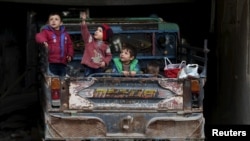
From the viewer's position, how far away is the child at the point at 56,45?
31.1ft

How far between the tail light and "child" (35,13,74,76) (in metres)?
0.84

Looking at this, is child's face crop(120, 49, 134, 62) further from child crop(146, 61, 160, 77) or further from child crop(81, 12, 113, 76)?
child crop(146, 61, 160, 77)

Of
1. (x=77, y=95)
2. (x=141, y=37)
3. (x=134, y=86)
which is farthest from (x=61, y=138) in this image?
(x=141, y=37)

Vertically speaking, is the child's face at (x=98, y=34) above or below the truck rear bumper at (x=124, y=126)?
above

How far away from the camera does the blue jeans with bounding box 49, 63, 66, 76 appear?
9.42 metres

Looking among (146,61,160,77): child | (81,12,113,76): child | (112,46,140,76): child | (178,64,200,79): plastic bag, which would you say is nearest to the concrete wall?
(146,61,160,77): child

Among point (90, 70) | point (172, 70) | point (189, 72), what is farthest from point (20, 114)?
point (189, 72)

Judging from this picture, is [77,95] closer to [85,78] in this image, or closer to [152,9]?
[85,78]

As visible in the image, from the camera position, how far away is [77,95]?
8.58 metres

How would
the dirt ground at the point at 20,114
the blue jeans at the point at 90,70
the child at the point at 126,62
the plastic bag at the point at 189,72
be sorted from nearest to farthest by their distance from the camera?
the plastic bag at the point at 189,72 < the child at the point at 126,62 < the blue jeans at the point at 90,70 < the dirt ground at the point at 20,114

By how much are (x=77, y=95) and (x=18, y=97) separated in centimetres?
506

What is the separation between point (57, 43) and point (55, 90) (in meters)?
1.23

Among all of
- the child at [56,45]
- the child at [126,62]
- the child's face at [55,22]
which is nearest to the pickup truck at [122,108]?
the child at [126,62]

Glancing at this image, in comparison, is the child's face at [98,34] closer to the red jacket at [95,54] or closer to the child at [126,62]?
the red jacket at [95,54]
